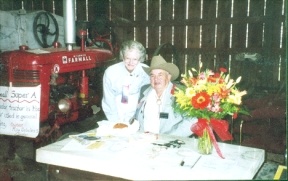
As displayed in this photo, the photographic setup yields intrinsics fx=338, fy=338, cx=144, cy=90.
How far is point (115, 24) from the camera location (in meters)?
8.17

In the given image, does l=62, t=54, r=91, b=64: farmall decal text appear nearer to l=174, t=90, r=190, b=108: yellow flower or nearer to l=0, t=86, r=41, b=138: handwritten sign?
l=0, t=86, r=41, b=138: handwritten sign

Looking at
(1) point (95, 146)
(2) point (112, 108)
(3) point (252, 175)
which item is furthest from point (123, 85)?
(3) point (252, 175)

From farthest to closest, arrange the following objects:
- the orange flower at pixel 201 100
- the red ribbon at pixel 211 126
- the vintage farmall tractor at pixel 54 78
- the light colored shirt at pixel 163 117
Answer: the vintage farmall tractor at pixel 54 78 → the light colored shirt at pixel 163 117 → the red ribbon at pixel 211 126 → the orange flower at pixel 201 100

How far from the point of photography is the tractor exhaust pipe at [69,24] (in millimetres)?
4703

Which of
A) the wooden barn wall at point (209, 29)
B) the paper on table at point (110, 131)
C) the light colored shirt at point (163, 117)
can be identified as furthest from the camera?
the wooden barn wall at point (209, 29)

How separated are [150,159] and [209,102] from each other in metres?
0.55

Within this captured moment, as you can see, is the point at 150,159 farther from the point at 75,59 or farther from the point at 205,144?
the point at 75,59

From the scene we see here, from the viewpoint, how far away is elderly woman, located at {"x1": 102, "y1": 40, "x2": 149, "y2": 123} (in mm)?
4309

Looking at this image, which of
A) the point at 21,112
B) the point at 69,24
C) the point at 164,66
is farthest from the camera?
the point at 69,24

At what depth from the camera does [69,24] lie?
475cm

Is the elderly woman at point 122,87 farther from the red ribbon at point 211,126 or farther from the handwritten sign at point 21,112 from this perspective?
the red ribbon at point 211,126

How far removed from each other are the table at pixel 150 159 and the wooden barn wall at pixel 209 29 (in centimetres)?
438

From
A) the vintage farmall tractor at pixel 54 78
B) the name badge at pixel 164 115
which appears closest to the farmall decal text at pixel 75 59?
the vintage farmall tractor at pixel 54 78

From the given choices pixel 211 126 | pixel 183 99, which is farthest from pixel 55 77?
pixel 211 126
